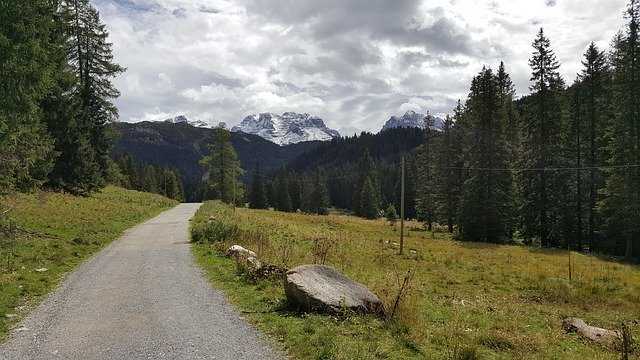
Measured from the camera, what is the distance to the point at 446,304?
1384 centimetres

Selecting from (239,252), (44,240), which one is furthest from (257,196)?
(239,252)

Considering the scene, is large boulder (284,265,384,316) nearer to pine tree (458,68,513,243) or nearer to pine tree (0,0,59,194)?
pine tree (0,0,59,194)

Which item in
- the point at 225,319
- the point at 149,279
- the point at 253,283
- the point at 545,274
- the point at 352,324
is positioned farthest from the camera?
the point at 545,274

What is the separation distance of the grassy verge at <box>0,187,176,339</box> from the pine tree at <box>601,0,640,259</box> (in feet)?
125

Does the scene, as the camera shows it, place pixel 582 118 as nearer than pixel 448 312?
No

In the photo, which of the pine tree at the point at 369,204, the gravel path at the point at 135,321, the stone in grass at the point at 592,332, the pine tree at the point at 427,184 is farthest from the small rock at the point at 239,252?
the pine tree at the point at 369,204

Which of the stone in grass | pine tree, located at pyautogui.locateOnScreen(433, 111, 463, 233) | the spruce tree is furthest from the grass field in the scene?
pine tree, located at pyautogui.locateOnScreen(433, 111, 463, 233)

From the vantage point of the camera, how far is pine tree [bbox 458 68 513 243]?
42.9 m

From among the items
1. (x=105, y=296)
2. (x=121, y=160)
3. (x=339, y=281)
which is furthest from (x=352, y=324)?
(x=121, y=160)

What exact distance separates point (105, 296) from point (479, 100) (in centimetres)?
4233

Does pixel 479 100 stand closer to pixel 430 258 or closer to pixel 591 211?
pixel 591 211

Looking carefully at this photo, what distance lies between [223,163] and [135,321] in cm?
5447

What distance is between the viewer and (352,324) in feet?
29.9

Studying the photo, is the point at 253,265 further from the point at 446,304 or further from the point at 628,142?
the point at 628,142
